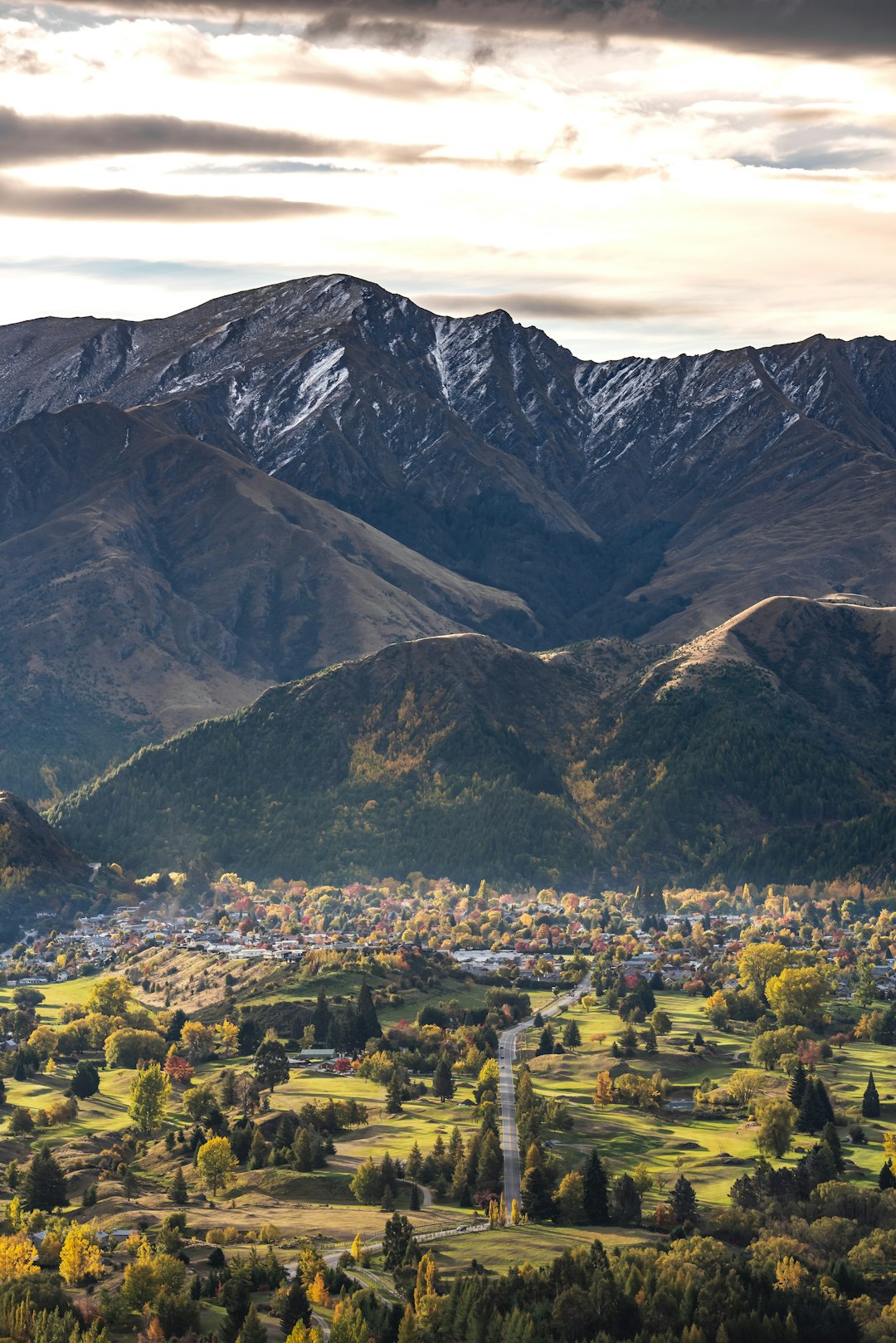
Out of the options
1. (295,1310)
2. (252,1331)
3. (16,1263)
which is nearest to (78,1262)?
(16,1263)

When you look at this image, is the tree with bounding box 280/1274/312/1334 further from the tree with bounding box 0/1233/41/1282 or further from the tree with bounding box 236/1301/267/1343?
the tree with bounding box 0/1233/41/1282

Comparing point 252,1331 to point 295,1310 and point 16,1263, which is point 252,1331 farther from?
point 16,1263

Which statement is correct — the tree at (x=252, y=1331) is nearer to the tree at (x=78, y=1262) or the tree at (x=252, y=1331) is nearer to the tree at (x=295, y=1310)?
the tree at (x=295, y=1310)

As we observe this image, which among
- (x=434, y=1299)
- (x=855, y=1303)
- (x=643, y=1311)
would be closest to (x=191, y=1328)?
(x=434, y=1299)

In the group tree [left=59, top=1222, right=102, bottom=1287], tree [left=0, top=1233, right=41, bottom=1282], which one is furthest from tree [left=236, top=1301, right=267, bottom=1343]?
tree [left=0, top=1233, right=41, bottom=1282]

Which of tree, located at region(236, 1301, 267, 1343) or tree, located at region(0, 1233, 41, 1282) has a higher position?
tree, located at region(236, 1301, 267, 1343)

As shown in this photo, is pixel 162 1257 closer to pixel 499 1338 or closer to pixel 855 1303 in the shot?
pixel 499 1338
